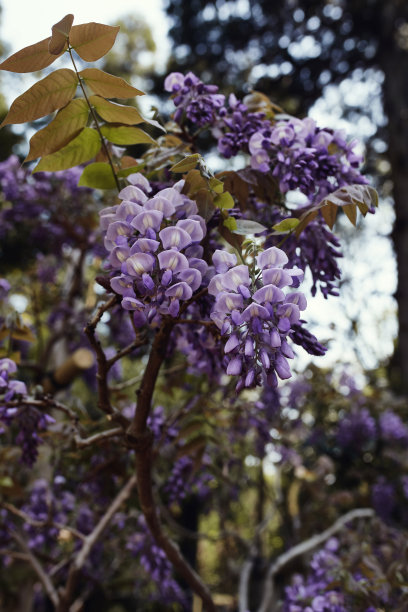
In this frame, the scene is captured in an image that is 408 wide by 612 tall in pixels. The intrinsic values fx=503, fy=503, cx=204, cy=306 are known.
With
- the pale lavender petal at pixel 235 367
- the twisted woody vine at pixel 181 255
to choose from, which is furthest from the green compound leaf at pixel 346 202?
the pale lavender petal at pixel 235 367

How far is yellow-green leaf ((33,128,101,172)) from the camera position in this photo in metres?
1.13

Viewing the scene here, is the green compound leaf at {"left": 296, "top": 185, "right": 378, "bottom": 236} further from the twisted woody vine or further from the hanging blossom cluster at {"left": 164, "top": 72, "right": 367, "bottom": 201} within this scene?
the hanging blossom cluster at {"left": 164, "top": 72, "right": 367, "bottom": 201}

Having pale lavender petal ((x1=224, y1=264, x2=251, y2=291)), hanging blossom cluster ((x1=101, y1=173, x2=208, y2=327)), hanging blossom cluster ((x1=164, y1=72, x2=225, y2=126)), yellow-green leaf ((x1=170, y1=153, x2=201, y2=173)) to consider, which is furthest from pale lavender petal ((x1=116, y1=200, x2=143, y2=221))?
hanging blossom cluster ((x1=164, y1=72, x2=225, y2=126))

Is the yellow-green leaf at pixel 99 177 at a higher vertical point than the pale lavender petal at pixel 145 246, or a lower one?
higher

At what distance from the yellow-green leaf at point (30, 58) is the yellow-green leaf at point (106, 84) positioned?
74mm

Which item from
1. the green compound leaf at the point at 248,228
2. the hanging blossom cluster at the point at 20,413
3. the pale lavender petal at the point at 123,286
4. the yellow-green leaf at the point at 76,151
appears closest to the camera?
the pale lavender petal at the point at 123,286

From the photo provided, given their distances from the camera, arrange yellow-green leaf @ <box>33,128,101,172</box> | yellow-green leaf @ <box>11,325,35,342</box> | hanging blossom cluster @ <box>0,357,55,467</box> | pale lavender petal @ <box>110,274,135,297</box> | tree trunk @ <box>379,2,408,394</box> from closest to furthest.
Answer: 1. pale lavender petal @ <box>110,274,135,297</box>
2. yellow-green leaf @ <box>33,128,101,172</box>
3. hanging blossom cluster @ <box>0,357,55,467</box>
4. yellow-green leaf @ <box>11,325,35,342</box>
5. tree trunk @ <box>379,2,408,394</box>

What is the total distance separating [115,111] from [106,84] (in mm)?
58

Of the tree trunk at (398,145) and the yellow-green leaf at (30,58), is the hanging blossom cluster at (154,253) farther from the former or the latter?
the tree trunk at (398,145)

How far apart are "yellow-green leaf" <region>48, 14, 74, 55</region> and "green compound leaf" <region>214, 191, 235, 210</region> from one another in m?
0.42

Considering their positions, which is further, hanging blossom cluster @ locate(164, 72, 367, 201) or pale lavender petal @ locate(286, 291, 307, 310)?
hanging blossom cluster @ locate(164, 72, 367, 201)

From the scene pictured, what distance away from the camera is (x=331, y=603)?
1.89 metres

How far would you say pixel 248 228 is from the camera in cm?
104

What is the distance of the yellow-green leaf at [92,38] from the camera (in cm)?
99
